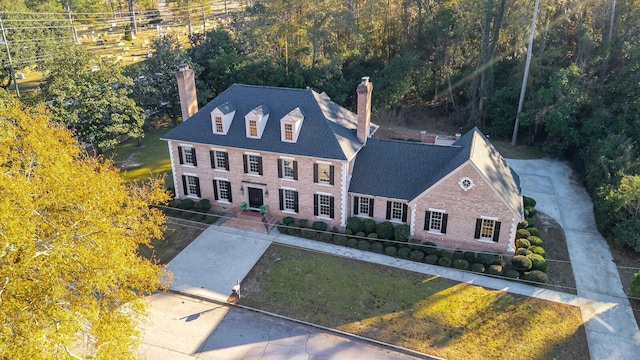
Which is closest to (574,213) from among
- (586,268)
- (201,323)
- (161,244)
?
(586,268)

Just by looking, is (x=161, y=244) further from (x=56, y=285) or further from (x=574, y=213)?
(x=574, y=213)

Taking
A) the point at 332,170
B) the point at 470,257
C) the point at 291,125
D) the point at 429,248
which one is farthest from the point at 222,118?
the point at 470,257

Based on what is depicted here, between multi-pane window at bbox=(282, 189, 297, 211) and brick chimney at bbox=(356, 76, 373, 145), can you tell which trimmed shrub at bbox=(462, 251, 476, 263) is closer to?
brick chimney at bbox=(356, 76, 373, 145)

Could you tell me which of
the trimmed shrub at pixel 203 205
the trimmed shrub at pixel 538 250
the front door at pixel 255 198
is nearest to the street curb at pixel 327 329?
the trimmed shrub at pixel 203 205

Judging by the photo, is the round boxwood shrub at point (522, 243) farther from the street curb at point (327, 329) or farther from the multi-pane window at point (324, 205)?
the multi-pane window at point (324, 205)

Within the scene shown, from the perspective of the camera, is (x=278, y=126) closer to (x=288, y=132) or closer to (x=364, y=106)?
(x=288, y=132)
